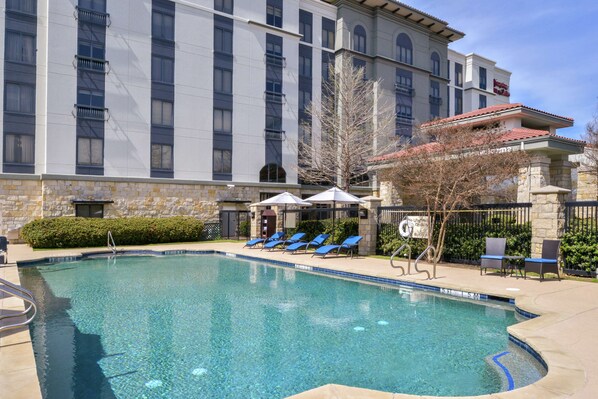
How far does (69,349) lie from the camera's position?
19.4ft

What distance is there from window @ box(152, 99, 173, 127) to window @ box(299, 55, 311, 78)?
35.5 feet

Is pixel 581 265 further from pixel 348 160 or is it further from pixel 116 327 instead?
pixel 348 160

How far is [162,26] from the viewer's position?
83.3 feet

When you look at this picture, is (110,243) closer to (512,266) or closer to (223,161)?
(223,161)

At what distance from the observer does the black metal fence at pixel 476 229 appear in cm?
1181

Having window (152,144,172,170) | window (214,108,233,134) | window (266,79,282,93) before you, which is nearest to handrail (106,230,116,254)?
window (152,144,172,170)

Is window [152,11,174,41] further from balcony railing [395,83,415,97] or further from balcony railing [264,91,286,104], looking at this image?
balcony railing [395,83,415,97]

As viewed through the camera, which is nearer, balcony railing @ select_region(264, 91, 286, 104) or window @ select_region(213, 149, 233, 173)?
window @ select_region(213, 149, 233, 173)

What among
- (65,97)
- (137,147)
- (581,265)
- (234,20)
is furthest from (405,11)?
(581,265)

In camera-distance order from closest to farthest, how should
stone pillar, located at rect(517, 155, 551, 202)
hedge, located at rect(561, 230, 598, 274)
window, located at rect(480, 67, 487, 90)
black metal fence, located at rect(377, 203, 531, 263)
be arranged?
hedge, located at rect(561, 230, 598, 274) → black metal fence, located at rect(377, 203, 531, 263) → stone pillar, located at rect(517, 155, 551, 202) → window, located at rect(480, 67, 487, 90)

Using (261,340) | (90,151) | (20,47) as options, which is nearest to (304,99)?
(90,151)

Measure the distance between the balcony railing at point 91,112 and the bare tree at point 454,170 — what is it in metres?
17.7

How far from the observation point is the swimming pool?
15.9 feet

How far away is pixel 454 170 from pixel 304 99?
801 inches
